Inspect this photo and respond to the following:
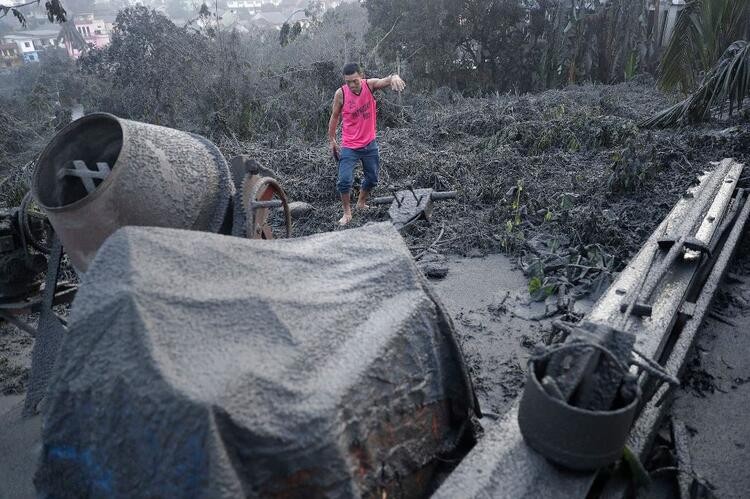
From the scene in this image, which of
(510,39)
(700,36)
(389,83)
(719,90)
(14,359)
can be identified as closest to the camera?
(14,359)

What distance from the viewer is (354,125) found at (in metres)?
6.23

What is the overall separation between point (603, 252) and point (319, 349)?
408 cm

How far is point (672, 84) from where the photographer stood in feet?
27.8

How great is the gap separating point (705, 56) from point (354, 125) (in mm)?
5850

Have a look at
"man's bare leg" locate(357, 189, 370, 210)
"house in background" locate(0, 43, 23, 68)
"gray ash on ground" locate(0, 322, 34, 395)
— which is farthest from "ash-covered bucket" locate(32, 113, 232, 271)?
"house in background" locate(0, 43, 23, 68)

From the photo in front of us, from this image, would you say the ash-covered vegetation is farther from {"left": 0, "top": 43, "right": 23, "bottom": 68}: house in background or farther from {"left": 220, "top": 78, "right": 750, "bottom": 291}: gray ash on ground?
{"left": 0, "top": 43, "right": 23, "bottom": 68}: house in background

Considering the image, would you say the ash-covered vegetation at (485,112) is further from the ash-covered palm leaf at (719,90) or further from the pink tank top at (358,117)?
the pink tank top at (358,117)

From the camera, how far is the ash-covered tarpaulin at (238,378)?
150 centimetres

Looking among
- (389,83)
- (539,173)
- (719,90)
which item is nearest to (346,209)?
(389,83)

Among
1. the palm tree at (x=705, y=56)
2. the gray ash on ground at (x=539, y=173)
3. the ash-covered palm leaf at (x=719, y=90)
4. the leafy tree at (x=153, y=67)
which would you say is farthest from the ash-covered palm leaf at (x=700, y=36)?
the leafy tree at (x=153, y=67)

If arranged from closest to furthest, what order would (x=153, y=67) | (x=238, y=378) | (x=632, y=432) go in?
1. (x=238, y=378)
2. (x=632, y=432)
3. (x=153, y=67)

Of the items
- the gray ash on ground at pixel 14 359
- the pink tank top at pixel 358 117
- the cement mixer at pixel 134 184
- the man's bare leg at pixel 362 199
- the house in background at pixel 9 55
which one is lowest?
the gray ash on ground at pixel 14 359

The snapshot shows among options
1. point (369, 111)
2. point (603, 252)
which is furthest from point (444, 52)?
point (603, 252)

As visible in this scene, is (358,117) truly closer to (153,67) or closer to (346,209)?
(346,209)
